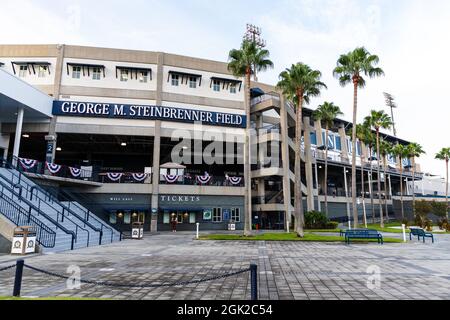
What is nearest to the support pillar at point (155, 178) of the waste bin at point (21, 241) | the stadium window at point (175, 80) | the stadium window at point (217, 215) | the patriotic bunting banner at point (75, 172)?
the stadium window at point (175, 80)

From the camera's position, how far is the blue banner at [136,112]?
32.0 meters

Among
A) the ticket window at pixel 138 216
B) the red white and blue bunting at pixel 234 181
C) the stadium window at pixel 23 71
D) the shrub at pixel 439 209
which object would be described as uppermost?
the stadium window at pixel 23 71

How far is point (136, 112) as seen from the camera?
108ft

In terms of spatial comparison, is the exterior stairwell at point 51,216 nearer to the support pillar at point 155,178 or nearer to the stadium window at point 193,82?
the support pillar at point 155,178

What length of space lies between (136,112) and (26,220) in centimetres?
1950

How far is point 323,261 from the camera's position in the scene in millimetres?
12242

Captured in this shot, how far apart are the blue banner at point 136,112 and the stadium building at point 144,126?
11 centimetres

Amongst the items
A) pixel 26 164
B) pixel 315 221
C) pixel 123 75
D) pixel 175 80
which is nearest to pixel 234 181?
pixel 315 221

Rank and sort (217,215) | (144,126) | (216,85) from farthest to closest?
(216,85), (217,215), (144,126)

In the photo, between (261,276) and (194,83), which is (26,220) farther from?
(194,83)

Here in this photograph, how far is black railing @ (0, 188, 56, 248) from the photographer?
49.3ft

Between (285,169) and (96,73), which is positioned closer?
(96,73)
